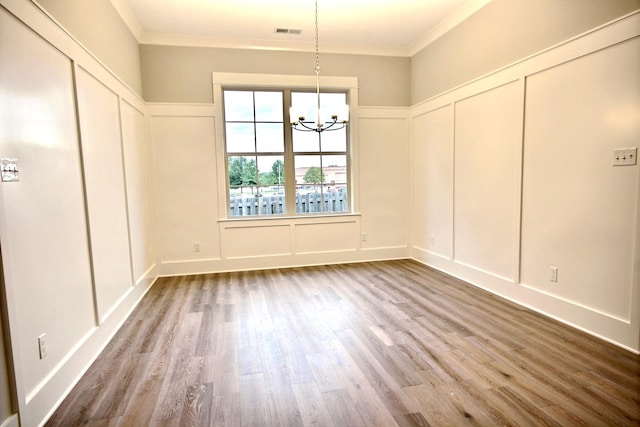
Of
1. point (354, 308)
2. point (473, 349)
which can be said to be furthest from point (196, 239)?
point (473, 349)

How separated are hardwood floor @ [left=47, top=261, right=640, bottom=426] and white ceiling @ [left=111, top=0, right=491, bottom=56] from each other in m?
3.11

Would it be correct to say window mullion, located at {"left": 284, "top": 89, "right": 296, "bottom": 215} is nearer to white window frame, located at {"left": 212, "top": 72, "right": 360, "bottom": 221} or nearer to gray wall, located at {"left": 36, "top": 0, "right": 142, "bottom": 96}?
white window frame, located at {"left": 212, "top": 72, "right": 360, "bottom": 221}

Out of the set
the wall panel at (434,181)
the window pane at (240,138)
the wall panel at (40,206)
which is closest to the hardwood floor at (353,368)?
the wall panel at (40,206)

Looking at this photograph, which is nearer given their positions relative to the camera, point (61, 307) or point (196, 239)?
point (61, 307)

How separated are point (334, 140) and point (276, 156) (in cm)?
90

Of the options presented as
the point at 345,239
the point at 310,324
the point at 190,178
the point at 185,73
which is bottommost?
the point at 310,324

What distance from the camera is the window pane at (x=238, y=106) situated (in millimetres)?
4730

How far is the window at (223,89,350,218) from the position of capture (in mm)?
4781

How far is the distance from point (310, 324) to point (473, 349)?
50.3 inches

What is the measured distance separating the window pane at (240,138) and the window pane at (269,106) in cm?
21

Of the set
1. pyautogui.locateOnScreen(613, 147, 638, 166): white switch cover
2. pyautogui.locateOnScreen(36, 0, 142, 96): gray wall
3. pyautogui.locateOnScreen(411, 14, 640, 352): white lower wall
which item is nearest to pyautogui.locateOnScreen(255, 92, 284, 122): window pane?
pyautogui.locateOnScreen(36, 0, 142, 96): gray wall

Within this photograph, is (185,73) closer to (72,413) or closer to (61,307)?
(61,307)

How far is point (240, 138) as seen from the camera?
4.79 meters

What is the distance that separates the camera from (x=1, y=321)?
60.4 inches
